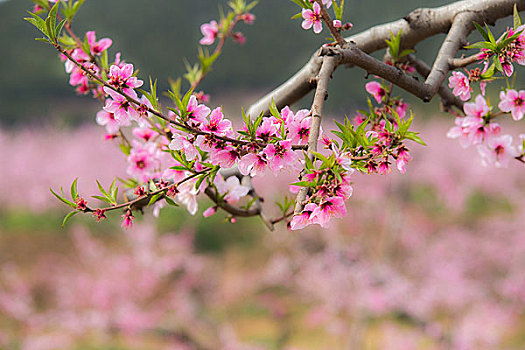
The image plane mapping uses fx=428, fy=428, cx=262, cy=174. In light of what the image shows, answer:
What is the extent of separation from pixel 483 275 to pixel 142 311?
10.2 feet

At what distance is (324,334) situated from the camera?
3779mm

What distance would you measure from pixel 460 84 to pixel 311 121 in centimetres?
27

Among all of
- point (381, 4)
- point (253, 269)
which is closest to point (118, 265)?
point (253, 269)

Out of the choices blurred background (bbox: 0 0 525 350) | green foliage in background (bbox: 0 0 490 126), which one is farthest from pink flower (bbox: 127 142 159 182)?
green foliage in background (bbox: 0 0 490 126)

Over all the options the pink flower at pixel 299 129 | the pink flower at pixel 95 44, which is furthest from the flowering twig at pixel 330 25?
the pink flower at pixel 95 44

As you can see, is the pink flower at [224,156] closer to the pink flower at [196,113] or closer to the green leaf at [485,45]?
the pink flower at [196,113]

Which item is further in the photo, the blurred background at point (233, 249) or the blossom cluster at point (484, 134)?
the blurred background at point (233, 249)

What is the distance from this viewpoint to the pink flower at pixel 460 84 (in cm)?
54

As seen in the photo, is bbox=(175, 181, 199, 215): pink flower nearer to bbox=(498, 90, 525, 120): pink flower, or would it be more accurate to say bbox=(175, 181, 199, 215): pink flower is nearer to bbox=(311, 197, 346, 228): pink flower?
bbox=(311, 197, 346, 228): pink flower

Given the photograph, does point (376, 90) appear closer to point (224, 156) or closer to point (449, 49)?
point (449, 49)

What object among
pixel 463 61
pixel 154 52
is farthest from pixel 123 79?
pixel 154 52

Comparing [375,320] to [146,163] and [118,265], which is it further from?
[146,163]

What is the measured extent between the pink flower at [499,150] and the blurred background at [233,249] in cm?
143

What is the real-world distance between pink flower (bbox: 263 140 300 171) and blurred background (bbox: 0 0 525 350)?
5.68 feet
